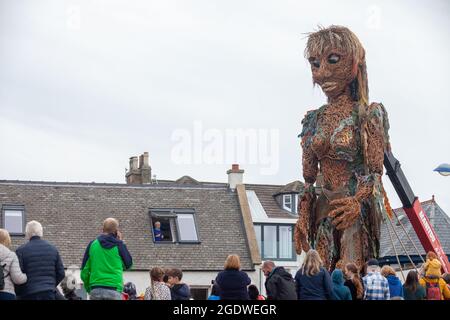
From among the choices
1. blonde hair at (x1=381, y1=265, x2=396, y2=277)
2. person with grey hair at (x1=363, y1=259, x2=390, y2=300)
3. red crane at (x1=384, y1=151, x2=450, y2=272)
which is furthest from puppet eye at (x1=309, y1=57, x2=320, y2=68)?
person with grey hair at (x1=363, y1=259, x2=390, y2=300)

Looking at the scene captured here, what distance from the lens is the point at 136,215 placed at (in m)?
48.4

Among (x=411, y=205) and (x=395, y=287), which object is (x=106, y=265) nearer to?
(x=395, y=287)

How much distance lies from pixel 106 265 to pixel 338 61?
7.57 m

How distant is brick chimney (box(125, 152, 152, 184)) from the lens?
180 feet

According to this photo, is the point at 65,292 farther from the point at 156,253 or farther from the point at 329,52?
the point at 156,253

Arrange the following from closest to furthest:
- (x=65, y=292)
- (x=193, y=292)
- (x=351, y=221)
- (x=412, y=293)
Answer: (x=65, y=292) < (x=412, y=293) < (x=351, y=221) < (x=193, y=292)

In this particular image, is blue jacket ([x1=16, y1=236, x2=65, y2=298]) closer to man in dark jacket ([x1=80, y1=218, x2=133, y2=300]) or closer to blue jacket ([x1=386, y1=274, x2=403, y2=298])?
man in dark jacket ([x1=80, y1=218, x2=133, y2=300])

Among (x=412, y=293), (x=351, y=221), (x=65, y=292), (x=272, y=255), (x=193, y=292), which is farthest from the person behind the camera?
(x=272, y=255)

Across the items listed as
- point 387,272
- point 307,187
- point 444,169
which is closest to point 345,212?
point 307,187

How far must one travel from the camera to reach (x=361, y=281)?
21469 millimetres

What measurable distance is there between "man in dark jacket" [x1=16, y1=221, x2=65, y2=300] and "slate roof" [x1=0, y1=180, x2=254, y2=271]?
27.8m

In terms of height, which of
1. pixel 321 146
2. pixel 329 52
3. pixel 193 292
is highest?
pixel 329 52
